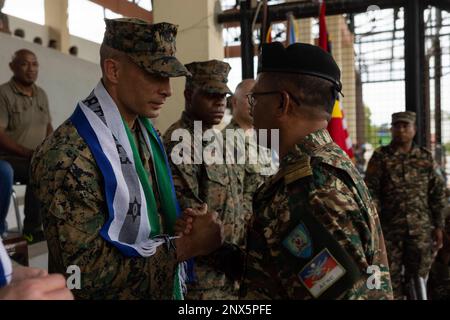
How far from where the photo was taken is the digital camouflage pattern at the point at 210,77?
290 centimetres

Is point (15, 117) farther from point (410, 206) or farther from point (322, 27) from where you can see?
point (410, 206)

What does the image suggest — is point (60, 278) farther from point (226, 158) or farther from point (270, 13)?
point (270, 13)

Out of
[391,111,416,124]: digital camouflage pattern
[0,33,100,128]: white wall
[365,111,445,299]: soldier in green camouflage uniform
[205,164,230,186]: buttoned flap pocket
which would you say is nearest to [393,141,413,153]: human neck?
[365,111,445,299]: soldier in green camouflage uniform

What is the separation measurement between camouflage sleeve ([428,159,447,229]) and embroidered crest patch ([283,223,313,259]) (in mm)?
3615

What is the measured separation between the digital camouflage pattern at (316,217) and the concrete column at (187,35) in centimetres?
278

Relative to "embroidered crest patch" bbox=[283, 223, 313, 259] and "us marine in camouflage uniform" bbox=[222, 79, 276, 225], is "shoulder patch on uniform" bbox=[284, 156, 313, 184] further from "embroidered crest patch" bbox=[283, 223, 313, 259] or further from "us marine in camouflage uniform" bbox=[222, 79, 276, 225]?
"us marine in camouflage uniform" bbox=[222, 79, 276, 225]

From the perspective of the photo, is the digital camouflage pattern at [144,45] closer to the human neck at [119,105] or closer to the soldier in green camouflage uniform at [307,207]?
the human neck at [119,105]

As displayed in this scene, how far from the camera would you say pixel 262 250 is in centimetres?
143

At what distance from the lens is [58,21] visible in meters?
7.79

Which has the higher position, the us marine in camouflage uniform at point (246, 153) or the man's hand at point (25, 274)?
the us marine in camouflage uniform at point (246, 153)

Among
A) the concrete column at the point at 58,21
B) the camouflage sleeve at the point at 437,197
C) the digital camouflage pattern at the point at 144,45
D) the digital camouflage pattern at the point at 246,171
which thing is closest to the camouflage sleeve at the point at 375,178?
the camouflage sleeve at the point at 437,197

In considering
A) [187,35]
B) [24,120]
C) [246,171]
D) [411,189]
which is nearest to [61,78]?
[24,120]

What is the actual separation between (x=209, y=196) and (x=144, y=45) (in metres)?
1.30

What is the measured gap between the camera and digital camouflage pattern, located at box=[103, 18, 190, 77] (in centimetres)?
174
